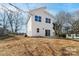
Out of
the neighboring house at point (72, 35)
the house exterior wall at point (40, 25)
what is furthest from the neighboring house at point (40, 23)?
the neighboring house at point (72, 35)

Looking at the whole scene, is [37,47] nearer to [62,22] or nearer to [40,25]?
[40,25]

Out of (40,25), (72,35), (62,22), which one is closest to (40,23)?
(40,25)

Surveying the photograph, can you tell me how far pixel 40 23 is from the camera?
13.4 feet

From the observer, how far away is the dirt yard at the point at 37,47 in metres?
4.06

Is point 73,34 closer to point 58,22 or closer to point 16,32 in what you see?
point 58,22

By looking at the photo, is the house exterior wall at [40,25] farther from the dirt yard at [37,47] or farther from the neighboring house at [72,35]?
the neighboring house at [72,35]

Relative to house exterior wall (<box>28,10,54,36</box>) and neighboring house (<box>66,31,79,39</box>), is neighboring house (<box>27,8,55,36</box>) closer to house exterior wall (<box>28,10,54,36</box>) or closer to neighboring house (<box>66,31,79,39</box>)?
house exterior wall (<box>28,10,54,36</box>)

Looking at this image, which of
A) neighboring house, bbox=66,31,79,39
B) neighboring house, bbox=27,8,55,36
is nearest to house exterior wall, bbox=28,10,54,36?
neighboring house, bbox=27,8,55,36

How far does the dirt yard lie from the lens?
4059 mm

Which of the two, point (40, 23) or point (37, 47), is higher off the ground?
point (40, 23)

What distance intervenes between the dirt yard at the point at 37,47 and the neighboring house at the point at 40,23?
0.31 feet

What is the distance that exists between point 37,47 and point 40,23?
1.06ft

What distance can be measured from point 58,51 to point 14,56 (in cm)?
58

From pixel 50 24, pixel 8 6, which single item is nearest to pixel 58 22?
pixel 50 24
